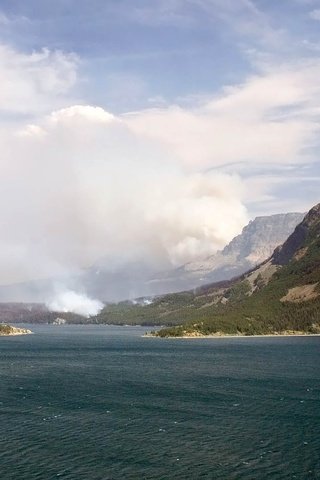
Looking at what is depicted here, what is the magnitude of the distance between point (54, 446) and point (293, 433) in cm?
4742

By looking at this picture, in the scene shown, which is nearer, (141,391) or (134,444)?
(134,444)

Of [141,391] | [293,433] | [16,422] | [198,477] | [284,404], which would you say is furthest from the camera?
[141,391]

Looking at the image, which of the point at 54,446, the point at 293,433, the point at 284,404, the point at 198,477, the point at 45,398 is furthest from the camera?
the point at 45,398

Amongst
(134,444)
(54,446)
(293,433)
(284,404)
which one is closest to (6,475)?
(54,446)

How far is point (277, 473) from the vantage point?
285 ft

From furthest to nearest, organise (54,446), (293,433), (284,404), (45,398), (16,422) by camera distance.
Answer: (45,398)
(284,404)
(16,422)
(293,433)
(54,446)

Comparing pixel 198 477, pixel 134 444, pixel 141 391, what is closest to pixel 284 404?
pixel 141 391

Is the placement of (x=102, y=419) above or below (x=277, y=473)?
above

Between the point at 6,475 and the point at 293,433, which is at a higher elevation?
the point at 6,475

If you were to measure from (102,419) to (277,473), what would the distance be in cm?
5216

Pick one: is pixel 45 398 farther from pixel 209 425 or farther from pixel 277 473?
pixel 277 473

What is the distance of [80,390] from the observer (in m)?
172

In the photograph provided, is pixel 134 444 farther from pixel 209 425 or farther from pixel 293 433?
pixel 293 433

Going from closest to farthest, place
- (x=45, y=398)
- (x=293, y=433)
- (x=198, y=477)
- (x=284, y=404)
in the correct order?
(x=198, y=477)
(x=293, y=433)
(x=284, y=404)
(x=45, y=398)
